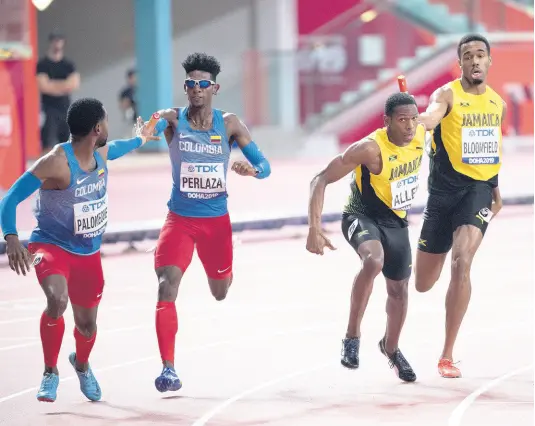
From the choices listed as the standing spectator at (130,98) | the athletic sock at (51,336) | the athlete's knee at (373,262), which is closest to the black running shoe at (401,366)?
the athlete's knee at (373,262)

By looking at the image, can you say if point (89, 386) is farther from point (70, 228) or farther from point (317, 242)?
point (317, 242)

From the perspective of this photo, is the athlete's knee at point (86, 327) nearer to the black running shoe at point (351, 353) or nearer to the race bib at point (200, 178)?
the race bib at point (200, 178)

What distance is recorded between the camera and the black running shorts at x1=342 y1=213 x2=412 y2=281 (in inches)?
337

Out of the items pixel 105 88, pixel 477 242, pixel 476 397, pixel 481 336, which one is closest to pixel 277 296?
pixel 481 336

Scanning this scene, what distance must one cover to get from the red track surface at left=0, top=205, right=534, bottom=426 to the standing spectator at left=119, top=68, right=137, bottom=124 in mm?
16011

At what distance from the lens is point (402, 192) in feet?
28.2

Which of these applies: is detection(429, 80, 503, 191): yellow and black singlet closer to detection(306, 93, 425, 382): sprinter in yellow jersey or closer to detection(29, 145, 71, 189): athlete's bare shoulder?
detection(306, 93, 425, 382): sprinter in yellow jersey

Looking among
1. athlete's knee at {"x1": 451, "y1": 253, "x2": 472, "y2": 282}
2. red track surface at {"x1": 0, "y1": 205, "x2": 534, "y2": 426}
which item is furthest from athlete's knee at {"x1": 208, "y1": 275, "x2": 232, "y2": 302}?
athlete's knee at {"x1": 451, "y1": 253, "x2": 472, "y2": 282}

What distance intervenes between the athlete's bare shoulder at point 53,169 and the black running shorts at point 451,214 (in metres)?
2.73

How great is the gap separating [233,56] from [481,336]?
25214mm

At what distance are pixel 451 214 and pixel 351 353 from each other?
1.32 metres

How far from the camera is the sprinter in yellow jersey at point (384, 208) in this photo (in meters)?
8.48

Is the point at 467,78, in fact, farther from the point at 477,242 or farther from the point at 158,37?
the point at 158,37

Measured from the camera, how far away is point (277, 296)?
39.9 feet
